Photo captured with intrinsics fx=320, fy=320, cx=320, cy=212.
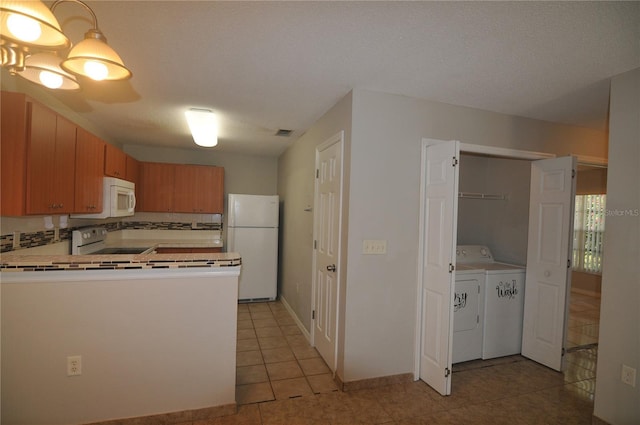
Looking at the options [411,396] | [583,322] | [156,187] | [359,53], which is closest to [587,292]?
[583,322]

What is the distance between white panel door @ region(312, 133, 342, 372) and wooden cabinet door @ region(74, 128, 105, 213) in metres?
2.15

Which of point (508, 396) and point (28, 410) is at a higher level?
point (28, 410)

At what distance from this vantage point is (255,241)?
4949 mm

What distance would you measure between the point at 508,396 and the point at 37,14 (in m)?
3.54

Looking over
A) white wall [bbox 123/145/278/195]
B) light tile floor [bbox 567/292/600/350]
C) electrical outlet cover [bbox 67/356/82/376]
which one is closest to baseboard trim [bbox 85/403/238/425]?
electrical outlet cover [bbox 67/356/82/376]

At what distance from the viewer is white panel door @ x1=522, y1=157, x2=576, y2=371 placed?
2.96 metres

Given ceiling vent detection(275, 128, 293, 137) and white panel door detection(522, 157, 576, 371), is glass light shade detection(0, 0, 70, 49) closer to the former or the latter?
ceiling vent detection(275, 128, 293, 137)

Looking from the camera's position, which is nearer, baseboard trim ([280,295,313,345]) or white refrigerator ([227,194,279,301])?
baseboard trim ([280,295,313,345])

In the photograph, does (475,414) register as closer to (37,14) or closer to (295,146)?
(37,14)

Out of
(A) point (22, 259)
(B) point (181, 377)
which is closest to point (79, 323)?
(A) point (22, 259)

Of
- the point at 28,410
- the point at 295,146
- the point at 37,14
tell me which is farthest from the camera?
the point at 295,146

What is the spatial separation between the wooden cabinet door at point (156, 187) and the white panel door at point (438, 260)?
3.88 meters

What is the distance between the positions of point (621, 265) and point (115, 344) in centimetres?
339

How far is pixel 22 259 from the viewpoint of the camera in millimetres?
1947
